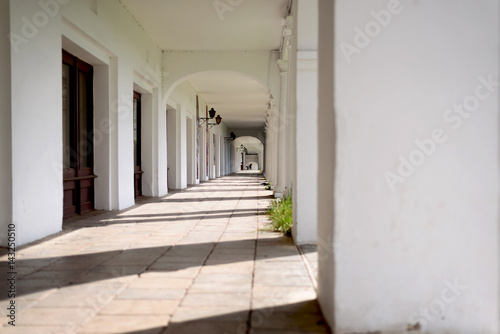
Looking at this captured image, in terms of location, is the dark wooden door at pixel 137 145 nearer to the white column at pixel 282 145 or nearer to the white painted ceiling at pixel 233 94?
the white painted ceiling at pixel 233 94

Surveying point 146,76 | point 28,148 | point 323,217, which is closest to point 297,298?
point 323,217

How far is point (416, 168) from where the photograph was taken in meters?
2.33

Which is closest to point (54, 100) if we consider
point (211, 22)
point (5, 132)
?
point (5, 132)

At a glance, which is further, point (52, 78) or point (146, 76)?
point (146, 76)

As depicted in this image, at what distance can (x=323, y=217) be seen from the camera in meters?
2.66

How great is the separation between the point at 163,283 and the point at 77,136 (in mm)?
4306

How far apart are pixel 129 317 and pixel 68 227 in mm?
3701

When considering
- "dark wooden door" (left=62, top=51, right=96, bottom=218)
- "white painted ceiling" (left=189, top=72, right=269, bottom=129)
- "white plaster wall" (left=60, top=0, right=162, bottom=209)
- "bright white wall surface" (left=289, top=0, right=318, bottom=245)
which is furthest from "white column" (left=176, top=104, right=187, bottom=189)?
"bright white wall surface" (left=289, top=0, right=318, bottom=245)

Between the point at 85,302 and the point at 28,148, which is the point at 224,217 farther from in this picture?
the point at 85,302

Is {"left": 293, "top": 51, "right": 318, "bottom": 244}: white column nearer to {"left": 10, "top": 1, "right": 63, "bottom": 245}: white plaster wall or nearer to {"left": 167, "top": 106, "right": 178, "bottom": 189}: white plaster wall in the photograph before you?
{"left": 10, "top": 1, "right": 63, "bottom": 245}: white plaster wall

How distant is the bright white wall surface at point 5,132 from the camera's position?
4.40 m

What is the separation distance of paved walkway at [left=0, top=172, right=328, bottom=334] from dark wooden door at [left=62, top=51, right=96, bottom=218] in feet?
3.69

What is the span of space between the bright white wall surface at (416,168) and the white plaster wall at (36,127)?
3639mm

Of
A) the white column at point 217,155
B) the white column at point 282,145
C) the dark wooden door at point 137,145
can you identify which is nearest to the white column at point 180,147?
the dark wooden door at point 137,145
